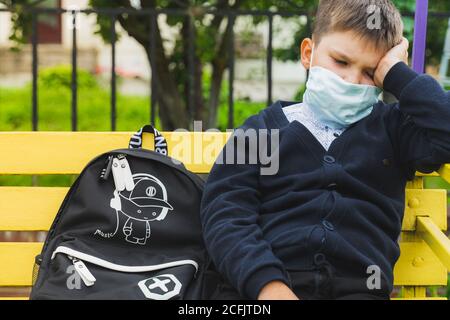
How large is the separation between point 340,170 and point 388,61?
328mm

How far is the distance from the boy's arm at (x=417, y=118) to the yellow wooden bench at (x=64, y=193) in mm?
286

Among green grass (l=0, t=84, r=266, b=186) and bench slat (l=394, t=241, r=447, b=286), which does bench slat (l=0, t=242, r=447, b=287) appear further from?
green grass (l=0, t=84, r=266, b=186)

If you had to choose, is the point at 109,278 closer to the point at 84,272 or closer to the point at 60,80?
the point at 84,272

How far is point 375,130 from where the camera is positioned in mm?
2299

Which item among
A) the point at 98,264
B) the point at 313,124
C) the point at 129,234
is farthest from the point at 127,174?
the point at 313,124

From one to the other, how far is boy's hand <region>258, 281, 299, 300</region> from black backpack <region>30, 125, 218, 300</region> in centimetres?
25

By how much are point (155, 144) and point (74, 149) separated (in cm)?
25

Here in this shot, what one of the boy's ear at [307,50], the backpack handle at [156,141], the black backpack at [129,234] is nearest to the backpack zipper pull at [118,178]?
the black backpack at [129,234]

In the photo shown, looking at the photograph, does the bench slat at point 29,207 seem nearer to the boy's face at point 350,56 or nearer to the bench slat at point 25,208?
the bench slat at point 25,208

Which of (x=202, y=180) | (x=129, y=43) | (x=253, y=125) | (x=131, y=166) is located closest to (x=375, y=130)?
(x=253, y=125)

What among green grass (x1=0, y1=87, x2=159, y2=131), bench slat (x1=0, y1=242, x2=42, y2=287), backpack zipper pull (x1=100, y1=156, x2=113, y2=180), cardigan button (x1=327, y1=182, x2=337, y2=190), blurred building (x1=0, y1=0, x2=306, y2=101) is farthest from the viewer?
blurred building (x1=0, y1=0, x2=306, y2=101)

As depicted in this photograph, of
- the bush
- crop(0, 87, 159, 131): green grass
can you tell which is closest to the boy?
crop(0, 87, 159, 131): green grass

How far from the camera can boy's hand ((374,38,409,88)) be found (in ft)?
7.30

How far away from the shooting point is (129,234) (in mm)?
2291
